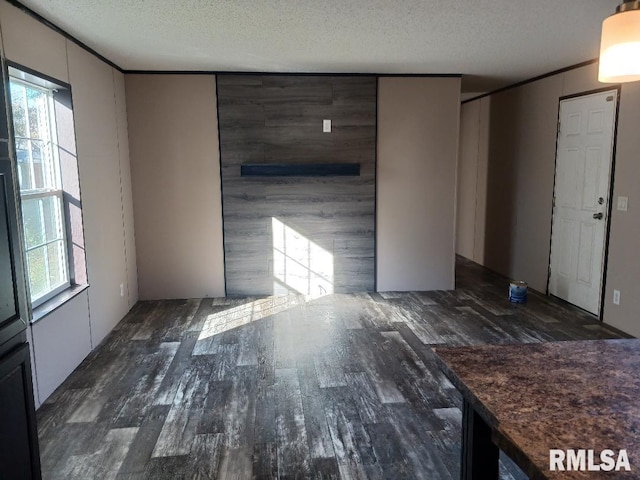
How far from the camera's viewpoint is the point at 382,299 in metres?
5.15

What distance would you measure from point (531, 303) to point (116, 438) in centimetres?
416

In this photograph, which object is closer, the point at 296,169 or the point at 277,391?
the point at 277,391

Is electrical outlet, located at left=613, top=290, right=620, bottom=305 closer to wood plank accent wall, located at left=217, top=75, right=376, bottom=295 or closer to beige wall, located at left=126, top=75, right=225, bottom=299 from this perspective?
wood plank accent wall, located at left=217, top=75, right=376, bottom=295

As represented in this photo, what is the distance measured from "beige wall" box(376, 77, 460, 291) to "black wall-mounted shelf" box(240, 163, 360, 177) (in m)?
0.48

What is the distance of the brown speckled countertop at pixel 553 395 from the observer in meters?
1.01

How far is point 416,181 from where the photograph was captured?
17.5 ft

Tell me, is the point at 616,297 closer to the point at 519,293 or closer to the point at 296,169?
the point at 519,293

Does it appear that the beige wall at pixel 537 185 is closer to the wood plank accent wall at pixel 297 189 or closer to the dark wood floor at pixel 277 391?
the dark wood floor at pixel 277 391

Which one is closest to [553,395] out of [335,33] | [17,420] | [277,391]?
[17,420]

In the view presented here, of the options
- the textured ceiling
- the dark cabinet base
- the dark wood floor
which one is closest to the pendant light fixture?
the textured ceiling

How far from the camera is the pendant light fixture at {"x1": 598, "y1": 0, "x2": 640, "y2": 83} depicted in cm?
137

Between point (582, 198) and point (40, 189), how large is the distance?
4715mm

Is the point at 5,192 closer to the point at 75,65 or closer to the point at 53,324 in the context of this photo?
the point at 53,324

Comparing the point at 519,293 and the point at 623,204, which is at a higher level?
the point at 623,204
